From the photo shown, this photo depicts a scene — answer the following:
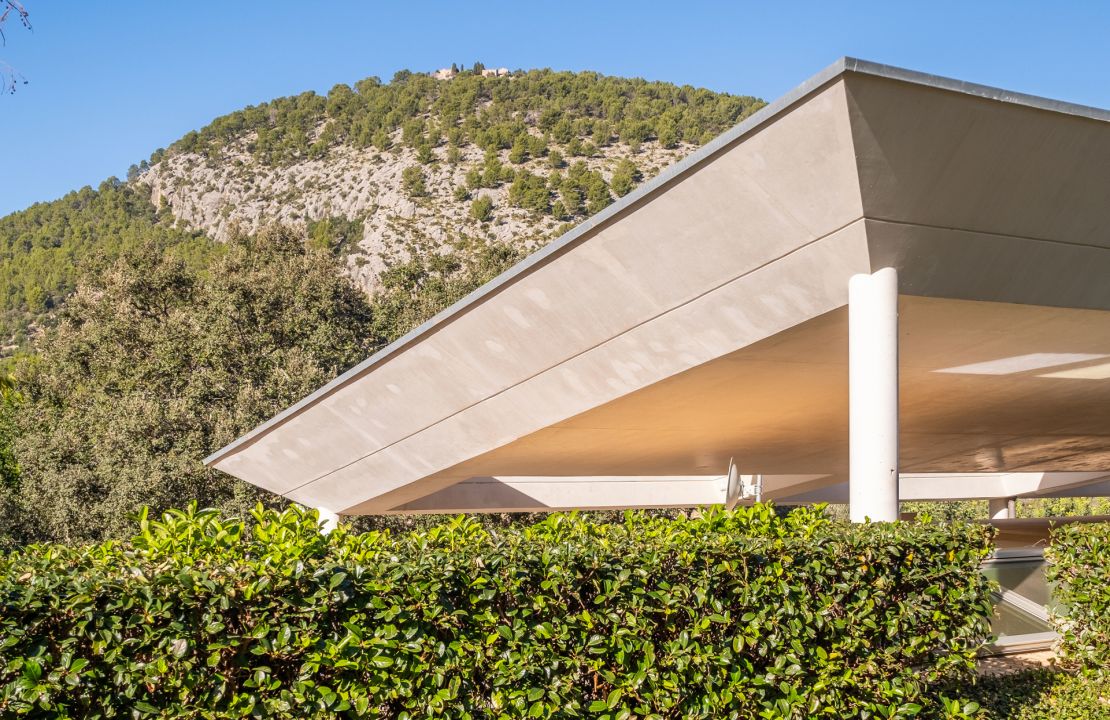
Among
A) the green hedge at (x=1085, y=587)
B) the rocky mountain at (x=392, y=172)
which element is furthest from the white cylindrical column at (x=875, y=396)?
the rocky mountain at (x=392, y=172)

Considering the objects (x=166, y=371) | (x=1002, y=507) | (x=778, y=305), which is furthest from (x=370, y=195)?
(x=778, y=305)

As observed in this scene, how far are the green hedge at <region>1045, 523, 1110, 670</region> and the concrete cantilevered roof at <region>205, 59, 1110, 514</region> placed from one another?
206cm

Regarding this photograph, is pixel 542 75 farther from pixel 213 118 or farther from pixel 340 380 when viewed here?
pixel 340 380

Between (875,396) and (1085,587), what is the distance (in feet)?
7.30

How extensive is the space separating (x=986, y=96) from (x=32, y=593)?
6321 millimetres

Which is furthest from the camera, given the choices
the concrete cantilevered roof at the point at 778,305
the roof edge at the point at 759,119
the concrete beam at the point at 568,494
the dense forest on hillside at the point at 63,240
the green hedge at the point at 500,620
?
the dense forest on hillside at the point at 63,240

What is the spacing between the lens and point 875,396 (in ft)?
23.1

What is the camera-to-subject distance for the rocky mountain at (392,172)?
65.4 metres

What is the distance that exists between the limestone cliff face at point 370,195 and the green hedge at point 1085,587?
5159 centimetres

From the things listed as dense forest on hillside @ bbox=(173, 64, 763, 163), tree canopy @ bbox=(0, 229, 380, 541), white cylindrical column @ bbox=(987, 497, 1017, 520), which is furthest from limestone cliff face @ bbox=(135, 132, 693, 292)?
white cylindrical column @ bbox=(987, 497, 1017, 520)

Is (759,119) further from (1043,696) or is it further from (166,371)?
(166,371)

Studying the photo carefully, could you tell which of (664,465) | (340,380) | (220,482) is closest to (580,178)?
(220,482)

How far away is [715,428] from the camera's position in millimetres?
12633

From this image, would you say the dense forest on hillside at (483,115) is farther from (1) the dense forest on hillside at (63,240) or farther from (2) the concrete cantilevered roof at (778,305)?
(2) the concrete cantilevered roof at (778,305)
